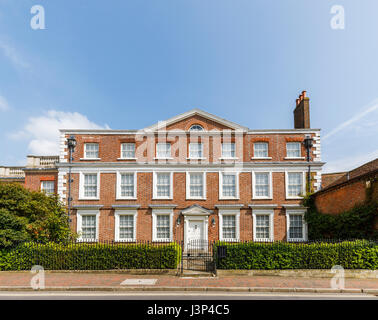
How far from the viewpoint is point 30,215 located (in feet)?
58.2

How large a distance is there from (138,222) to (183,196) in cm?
391

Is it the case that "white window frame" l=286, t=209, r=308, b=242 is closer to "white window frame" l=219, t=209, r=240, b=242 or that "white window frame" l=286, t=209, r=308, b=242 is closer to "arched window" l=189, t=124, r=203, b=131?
"white window frame" l=219, t=209, r=240, b=242

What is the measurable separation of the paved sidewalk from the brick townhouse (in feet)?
26.4

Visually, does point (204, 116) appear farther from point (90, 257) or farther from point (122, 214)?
point (90, 257)

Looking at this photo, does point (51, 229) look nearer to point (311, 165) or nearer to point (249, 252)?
point (249, 252)

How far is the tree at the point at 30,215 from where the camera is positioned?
53.6 feet

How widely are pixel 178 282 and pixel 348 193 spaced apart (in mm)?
11927

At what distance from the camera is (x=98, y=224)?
23.0m

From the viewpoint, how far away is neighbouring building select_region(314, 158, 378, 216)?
1650cm

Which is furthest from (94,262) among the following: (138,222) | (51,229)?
(138,222)

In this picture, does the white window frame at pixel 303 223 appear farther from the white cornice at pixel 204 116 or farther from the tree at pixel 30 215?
the tree at pixel 30 215

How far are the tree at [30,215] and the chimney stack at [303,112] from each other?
19.9 m

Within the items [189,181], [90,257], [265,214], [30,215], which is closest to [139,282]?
[90,257]

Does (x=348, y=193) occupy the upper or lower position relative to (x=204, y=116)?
lower
